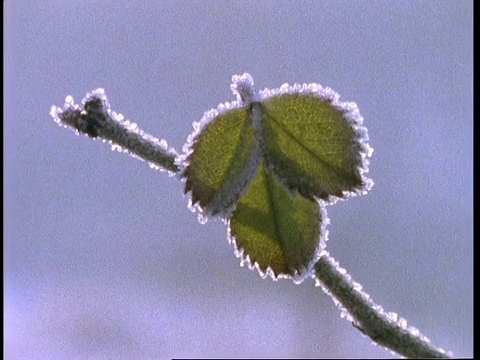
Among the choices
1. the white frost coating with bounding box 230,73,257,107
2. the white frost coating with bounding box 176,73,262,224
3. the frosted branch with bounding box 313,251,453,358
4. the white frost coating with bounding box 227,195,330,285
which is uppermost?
the white frost coating with bounding box 230,73,257,107

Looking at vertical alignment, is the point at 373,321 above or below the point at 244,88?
below

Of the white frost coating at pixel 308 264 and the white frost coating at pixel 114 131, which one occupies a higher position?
the white frost coating at pixel 114 131

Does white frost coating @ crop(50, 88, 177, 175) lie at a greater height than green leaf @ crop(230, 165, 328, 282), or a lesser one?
greater
